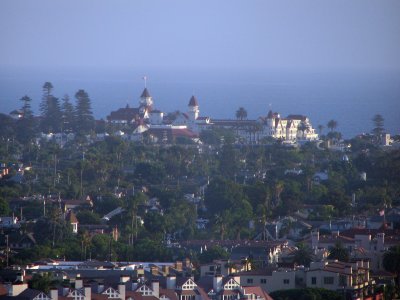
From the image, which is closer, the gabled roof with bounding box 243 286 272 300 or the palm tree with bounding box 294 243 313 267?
the gabled roof with bounding box 243 286 272 300

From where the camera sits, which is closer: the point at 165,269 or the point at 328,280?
the point at 328,280

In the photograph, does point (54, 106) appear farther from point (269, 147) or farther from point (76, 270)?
point (76, 270)

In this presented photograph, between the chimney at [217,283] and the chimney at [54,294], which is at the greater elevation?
the chimney at [54,294]

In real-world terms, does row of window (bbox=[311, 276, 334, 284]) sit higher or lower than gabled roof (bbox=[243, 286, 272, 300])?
lower

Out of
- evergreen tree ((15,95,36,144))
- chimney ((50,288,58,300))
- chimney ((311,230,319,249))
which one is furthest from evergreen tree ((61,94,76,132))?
chimney ((50,288,58,300))

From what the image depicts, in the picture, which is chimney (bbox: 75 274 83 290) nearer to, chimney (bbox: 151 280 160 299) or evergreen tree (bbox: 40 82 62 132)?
chimney (bbox: 151 280 160 299)

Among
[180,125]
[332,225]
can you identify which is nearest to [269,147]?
[180,125]

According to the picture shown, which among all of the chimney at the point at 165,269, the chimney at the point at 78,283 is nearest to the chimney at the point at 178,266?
the chimney at the point at 165,269

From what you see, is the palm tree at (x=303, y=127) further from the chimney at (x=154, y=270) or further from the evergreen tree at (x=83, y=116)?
the chimney at (x=154, y=270)

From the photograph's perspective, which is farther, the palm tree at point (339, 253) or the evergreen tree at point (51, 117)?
the evergreen tree at point (51, 117)

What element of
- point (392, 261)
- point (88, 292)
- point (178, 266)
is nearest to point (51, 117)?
point (178, 266)

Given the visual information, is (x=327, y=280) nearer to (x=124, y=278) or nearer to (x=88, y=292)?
(x=124, y=278)
